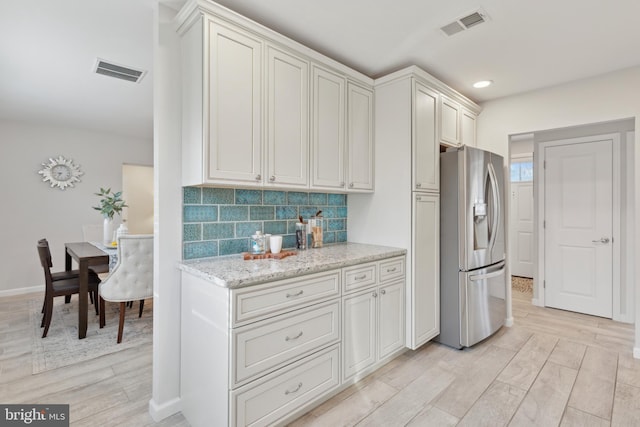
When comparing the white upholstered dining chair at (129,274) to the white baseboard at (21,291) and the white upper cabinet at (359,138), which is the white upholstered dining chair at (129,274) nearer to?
the white upper cabinet at (359,138)

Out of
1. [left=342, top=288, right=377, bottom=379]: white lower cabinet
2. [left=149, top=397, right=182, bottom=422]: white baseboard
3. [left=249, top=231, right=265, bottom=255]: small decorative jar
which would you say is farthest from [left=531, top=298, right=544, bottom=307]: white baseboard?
[left=149, top=397, right=182, bottom=422]: white baseboard

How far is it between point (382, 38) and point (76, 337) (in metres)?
3.83

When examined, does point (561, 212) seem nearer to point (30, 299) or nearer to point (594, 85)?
point (594, 85)

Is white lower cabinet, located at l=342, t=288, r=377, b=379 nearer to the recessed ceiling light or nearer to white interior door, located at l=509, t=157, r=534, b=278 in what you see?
the recessed ceiling light

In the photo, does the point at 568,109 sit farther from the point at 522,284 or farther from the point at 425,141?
the point at 522,284

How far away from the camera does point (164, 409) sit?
6.21 ft

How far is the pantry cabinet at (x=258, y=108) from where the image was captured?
1.79 meters

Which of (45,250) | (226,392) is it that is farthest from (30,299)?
(226,392)

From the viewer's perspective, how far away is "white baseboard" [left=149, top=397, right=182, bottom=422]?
1.87 meters

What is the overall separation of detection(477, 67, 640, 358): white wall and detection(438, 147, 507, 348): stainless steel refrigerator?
0.66 metres

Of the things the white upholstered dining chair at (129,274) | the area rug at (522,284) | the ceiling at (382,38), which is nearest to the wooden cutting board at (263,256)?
the white upholstered dining chair at (129,274)

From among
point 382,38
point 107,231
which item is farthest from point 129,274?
point 382,38

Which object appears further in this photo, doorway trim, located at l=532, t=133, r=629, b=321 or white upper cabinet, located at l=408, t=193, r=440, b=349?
doorway trim, located at l=532, t=133, r=629, b=321

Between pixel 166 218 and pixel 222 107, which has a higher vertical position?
pixel 222 107
